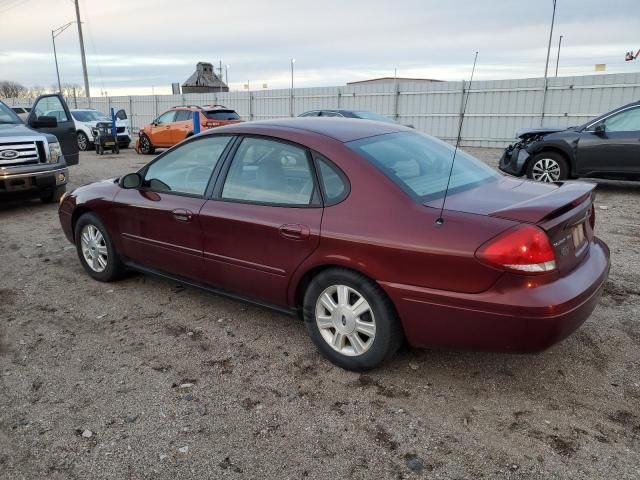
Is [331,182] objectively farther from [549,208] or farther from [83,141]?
[83,141]

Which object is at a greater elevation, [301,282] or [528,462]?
[301,282]

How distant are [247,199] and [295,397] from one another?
1.36m

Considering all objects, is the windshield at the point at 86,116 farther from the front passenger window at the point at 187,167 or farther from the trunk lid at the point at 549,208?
the trunk lid at the point at 549,208

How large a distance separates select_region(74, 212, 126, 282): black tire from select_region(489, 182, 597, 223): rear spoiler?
3375mm

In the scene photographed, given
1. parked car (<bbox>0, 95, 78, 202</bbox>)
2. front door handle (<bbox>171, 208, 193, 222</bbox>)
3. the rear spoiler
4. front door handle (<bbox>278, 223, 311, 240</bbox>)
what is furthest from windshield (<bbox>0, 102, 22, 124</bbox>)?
the rear spoiler

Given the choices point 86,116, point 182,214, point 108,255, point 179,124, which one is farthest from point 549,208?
point 86,116

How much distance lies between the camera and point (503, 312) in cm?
256

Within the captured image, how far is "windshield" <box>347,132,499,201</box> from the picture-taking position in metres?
3.06

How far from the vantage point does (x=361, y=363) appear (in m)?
3.12

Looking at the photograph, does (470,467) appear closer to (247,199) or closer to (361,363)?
(361,363)

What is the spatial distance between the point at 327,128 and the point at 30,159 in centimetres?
625

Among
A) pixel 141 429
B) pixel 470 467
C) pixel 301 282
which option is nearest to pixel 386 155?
pixel 301 282

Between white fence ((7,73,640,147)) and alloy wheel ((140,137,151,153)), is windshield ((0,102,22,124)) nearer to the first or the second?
alloy wheel ((140,137,151,153))

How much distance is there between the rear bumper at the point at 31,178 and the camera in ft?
24.6
